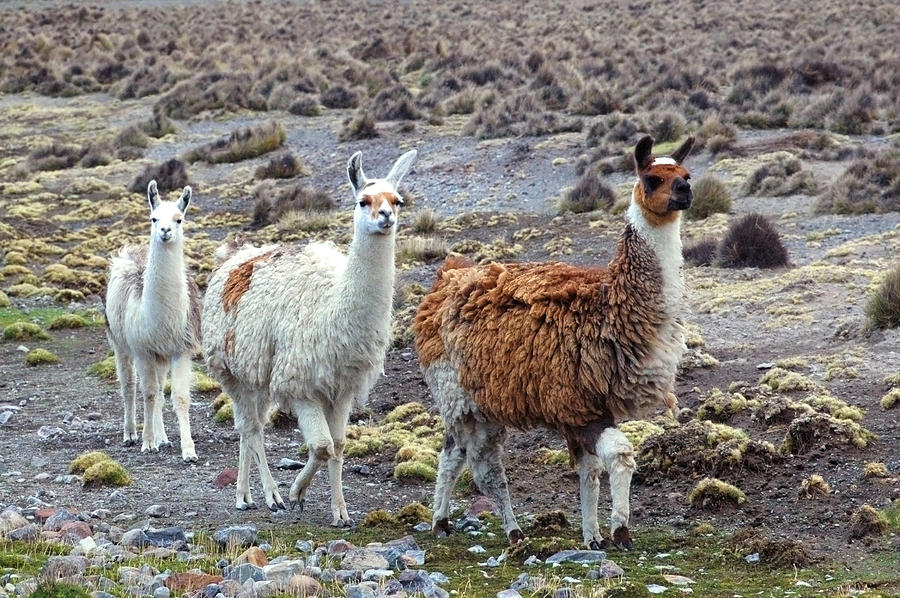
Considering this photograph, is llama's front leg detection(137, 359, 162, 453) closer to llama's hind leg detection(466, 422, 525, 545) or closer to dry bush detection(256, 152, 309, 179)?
llama's hind leg detection(466, 422, 525, 545)

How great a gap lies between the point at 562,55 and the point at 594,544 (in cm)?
2808

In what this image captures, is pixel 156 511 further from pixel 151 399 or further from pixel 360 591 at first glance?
pixel 360 591

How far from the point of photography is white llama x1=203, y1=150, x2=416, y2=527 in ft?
22.0

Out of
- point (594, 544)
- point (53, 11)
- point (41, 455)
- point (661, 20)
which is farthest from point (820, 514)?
point (53, 11)

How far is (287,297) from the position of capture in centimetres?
712

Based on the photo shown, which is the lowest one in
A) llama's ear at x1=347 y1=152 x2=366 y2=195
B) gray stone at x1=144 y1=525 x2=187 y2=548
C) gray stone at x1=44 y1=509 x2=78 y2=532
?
gray stone at x1=44 y1=509 x2=78 y2=532

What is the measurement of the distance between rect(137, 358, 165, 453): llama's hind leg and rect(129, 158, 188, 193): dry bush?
12326 millimetres

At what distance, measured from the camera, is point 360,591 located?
4.83 meters

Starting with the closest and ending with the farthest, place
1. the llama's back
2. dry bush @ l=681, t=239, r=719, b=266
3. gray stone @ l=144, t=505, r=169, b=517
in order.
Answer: the llama's back < gray stone @ l=144, t=505, r=169, b=517 < dry bush @ l=681, t=239, r=719, b=266

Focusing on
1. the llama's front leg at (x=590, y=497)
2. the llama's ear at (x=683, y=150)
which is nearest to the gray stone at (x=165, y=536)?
the llama's front leg at (x=590, y=497)

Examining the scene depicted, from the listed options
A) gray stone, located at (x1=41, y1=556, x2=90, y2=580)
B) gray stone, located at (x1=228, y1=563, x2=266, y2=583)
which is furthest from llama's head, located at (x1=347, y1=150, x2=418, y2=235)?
gray stone, located at (x1=41, y1=556, x2=90, y2=580)

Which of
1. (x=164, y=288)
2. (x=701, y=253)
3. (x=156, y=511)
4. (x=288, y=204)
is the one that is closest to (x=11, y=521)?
(x=156, y=511)

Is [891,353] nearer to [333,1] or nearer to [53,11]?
[53,11]

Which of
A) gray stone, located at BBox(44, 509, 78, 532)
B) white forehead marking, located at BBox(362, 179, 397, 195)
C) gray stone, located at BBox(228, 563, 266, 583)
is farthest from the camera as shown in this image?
white forehead marking, located at BBox(362, 179, 397, 195)
